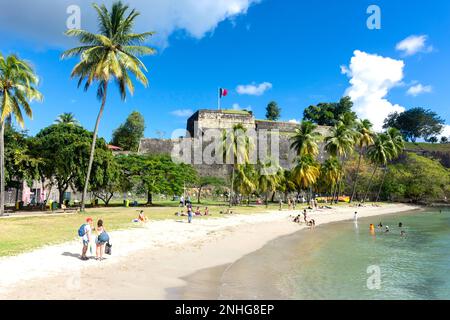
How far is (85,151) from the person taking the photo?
33.4m

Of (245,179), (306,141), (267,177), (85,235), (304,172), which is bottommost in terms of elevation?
(85,235)

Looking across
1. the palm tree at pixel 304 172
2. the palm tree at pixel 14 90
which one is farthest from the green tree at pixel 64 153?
the palm tree at pixel 304 172

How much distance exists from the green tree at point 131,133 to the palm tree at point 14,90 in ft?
163

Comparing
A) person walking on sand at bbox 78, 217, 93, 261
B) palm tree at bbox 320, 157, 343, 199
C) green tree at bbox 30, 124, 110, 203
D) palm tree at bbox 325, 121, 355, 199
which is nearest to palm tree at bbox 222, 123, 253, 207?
green tree at bbox 30, 124, 110, 203

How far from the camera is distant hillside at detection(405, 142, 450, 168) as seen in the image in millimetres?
79750

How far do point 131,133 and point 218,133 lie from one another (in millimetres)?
22553

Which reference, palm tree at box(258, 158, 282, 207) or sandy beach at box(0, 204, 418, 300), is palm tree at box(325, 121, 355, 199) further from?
sandy beach at box(0, 204, 418, 300)

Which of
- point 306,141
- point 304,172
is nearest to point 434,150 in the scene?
point 306,141

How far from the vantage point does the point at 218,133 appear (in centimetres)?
6556

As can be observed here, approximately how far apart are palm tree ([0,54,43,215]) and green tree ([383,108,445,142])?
108 meters

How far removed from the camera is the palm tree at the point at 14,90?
24250 millimetres

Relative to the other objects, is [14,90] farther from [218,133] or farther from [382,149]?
[382,149]
